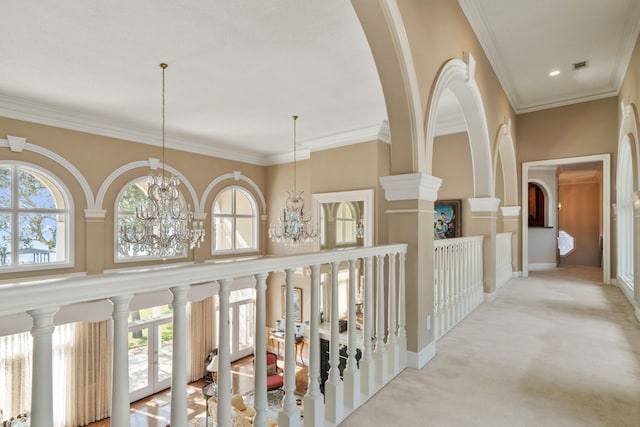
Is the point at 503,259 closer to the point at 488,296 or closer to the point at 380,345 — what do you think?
the point at 488,296

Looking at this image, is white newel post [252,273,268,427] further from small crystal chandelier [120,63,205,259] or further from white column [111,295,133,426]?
small crystal chandelier [120,63,205,259]

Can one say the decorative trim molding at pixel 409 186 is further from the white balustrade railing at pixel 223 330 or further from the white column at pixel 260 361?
the white column at pixel 260 361

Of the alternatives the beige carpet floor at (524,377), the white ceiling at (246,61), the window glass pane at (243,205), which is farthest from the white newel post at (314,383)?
the window glass pane at (243,205)

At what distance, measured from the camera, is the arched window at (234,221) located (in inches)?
302

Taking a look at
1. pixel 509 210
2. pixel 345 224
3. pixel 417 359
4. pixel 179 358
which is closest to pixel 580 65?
pixel 509 210

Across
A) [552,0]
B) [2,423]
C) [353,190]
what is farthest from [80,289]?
[2,423]

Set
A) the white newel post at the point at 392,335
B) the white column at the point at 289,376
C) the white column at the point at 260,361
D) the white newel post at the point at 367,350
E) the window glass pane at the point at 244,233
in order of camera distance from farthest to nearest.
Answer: the window glass pane at the point at 244,233 → the white newel post at the point at 392,335 → the white newel post at the point at 367,350 → the white column at the point at 289,376 → the white column at the point at 260,361

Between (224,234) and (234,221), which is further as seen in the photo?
(234,221)

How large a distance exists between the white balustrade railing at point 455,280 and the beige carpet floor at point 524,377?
0.14 meters

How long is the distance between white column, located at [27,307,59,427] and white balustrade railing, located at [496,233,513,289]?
5.20 meters

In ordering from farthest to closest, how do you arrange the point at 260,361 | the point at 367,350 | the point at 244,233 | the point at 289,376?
1. the point at 244,233
2. the point at 367,350
3. the point at 289,376
4. the point at 260,361

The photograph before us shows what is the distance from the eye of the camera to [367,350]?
191 cm

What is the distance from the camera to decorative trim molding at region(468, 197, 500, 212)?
415 centimetres

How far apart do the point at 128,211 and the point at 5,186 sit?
66.0 inches
